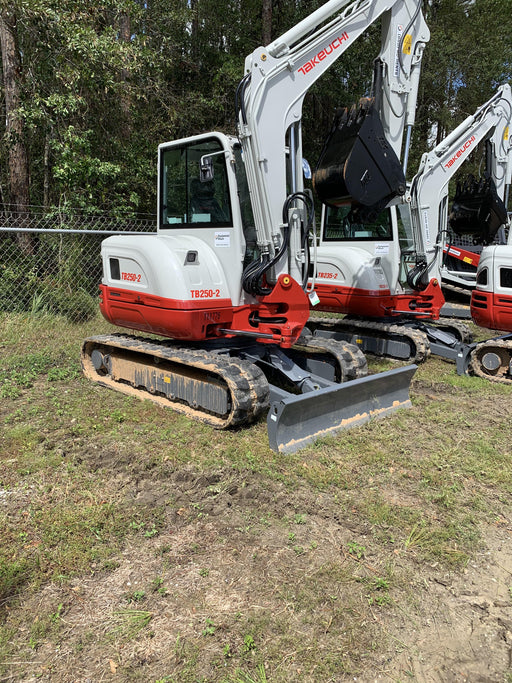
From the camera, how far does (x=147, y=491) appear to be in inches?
146

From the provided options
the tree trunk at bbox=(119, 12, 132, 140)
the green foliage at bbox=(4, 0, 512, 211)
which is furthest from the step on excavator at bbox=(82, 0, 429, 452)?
the tree trunk at bbox=(119, 12, 132, 140)

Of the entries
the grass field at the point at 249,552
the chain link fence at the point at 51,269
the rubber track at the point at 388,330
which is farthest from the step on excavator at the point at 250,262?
the chain link fence at the point at 51,269

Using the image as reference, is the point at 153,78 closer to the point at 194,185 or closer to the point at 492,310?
the point at 194,185

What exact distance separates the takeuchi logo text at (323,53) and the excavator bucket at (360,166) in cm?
66

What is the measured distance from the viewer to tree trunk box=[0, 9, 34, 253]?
29.7ft

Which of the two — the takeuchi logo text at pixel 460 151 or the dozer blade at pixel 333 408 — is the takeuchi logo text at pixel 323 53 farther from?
the takeuchi logo text at pixel 460 151

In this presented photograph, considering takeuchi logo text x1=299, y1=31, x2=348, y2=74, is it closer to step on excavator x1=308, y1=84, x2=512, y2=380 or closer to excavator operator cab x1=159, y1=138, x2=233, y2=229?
excavator operator cab x1=159, y1=138, x2=233, y2=229

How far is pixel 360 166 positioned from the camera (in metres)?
5.33

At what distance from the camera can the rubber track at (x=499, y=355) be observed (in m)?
6.64

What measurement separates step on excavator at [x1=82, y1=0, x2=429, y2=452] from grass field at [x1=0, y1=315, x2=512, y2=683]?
373 millimetres

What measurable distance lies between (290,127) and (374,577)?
4.20 meters

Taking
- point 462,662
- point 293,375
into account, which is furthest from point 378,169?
point 462,662

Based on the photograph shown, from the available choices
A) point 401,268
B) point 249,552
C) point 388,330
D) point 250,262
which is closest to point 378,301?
point 388,330

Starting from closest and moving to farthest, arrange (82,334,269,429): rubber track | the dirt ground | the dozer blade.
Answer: the dirt ground, the dozer blade, (82,334,269,429): rubber track
